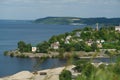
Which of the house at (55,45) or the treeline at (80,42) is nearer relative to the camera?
the treeline at (80,42)

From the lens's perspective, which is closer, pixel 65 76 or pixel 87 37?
pixel 65 76

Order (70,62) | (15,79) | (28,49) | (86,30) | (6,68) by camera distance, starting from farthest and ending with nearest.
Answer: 1. (86,30)
2. (28,49)
3. (6,68)
4. (15,79)
5. (70,62)

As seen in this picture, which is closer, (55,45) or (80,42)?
(80,42)

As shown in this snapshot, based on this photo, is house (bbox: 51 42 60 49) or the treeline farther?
house (bbox: 51 42 60 49)

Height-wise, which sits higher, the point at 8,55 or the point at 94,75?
the point at 94,75

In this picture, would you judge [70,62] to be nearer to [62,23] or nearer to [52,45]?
[52,45]

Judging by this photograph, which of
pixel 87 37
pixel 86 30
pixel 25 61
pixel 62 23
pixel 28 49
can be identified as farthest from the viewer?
pixel 62 23

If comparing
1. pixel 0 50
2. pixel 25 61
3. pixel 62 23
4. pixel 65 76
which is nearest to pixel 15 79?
pixel 65 76

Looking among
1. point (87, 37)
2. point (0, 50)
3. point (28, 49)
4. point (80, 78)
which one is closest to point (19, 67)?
point (28, 49)

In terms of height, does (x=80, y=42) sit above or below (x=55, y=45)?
above

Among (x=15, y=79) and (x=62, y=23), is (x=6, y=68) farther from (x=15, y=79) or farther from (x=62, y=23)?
(x=62, y=23)
